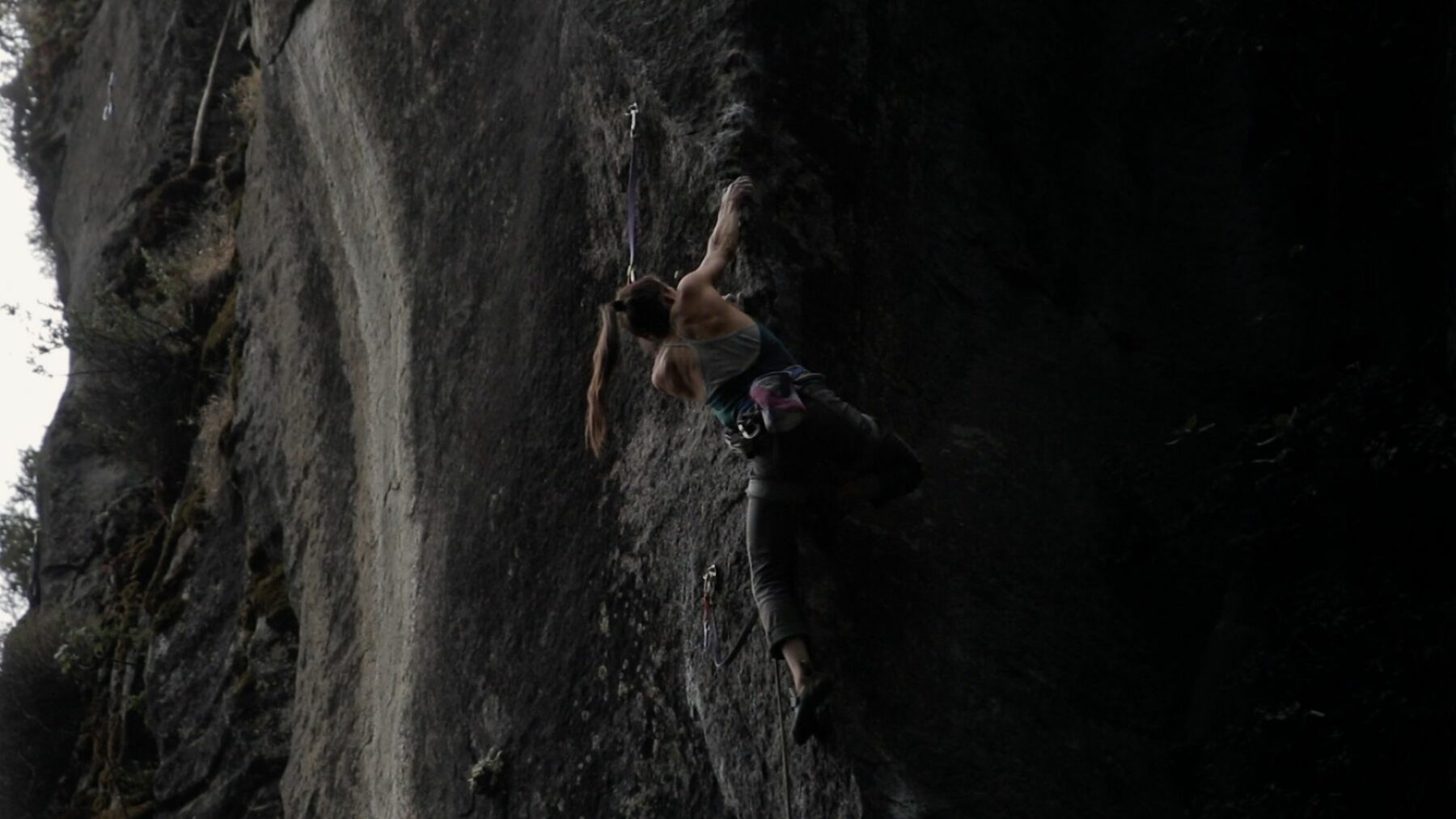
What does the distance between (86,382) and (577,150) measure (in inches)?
310

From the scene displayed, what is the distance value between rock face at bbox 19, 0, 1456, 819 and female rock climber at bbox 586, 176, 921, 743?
1.07 feet

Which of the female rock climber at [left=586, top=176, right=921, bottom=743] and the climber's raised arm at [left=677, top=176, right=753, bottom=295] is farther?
the climber's raised arm at [left=677, top=176, right=753, bottom=295]

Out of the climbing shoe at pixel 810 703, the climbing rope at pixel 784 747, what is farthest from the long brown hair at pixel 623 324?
the climbing shoe at pixel 810 703

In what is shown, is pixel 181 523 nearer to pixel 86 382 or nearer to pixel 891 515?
pixel 86 382

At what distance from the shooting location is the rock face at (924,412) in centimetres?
704

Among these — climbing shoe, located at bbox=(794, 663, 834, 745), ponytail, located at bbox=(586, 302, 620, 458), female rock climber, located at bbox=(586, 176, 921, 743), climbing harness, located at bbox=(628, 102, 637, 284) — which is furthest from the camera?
climbing harness, located at bbox=(628, 102, 637, 284)

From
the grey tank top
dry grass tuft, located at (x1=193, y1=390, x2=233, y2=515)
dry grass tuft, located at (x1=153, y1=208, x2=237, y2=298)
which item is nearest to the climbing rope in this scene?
the grey tank top

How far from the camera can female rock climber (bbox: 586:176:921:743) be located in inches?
256

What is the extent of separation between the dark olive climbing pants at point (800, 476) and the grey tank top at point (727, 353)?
25cm

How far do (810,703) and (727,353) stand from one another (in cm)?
137

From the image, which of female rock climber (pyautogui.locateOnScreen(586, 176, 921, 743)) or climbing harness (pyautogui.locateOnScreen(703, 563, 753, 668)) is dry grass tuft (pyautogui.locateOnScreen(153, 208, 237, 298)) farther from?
climbing harness (pyautogui.locateOnScreen(703, 563, 753, 668))

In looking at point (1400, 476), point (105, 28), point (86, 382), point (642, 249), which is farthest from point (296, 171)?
point (1400, 476)

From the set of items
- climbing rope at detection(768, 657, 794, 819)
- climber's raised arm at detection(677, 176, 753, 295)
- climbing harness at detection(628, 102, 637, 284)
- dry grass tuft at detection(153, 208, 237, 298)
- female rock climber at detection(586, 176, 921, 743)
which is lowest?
climbing rope at detection(768, 657, 794, 819)

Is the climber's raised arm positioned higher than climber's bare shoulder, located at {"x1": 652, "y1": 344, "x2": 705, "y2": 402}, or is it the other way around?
the climber's raised arm
